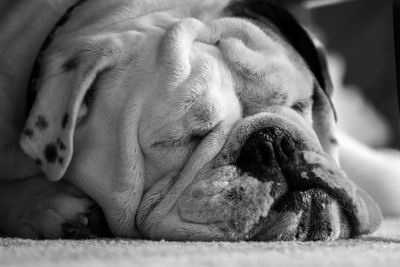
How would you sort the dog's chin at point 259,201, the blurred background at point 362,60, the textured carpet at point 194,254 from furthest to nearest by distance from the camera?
the blurred background at point 362,60 → the dog's chin at point 259,201 → the textured carpet at point 194,254

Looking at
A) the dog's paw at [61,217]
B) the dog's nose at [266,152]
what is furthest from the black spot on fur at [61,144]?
the dog's nose at [266,152]

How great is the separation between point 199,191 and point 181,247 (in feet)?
0.71

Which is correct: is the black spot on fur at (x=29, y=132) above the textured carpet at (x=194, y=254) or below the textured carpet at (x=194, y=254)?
below

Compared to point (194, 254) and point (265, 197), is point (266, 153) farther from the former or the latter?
point (194, 254)

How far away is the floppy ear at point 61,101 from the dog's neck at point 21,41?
184mm

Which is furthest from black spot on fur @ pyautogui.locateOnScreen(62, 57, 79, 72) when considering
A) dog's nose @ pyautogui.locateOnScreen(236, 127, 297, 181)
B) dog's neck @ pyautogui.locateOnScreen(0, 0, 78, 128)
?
dog's nose @ pyautogui.locateOnScreen(236, 127, 297, 181)

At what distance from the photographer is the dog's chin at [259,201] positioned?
114cm

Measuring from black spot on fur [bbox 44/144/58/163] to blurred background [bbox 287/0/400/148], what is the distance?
4.30ft

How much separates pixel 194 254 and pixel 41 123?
1.75 feet

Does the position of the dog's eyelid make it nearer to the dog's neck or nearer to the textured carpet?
the textured carpet

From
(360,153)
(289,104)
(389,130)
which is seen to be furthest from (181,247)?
(389,130)

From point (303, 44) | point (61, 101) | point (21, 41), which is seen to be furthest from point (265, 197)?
point (21, 41)

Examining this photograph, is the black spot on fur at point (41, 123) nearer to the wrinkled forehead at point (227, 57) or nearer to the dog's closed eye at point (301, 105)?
the wrinkled forehead at point (227, 57)

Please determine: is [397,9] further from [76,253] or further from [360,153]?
[360,153]
